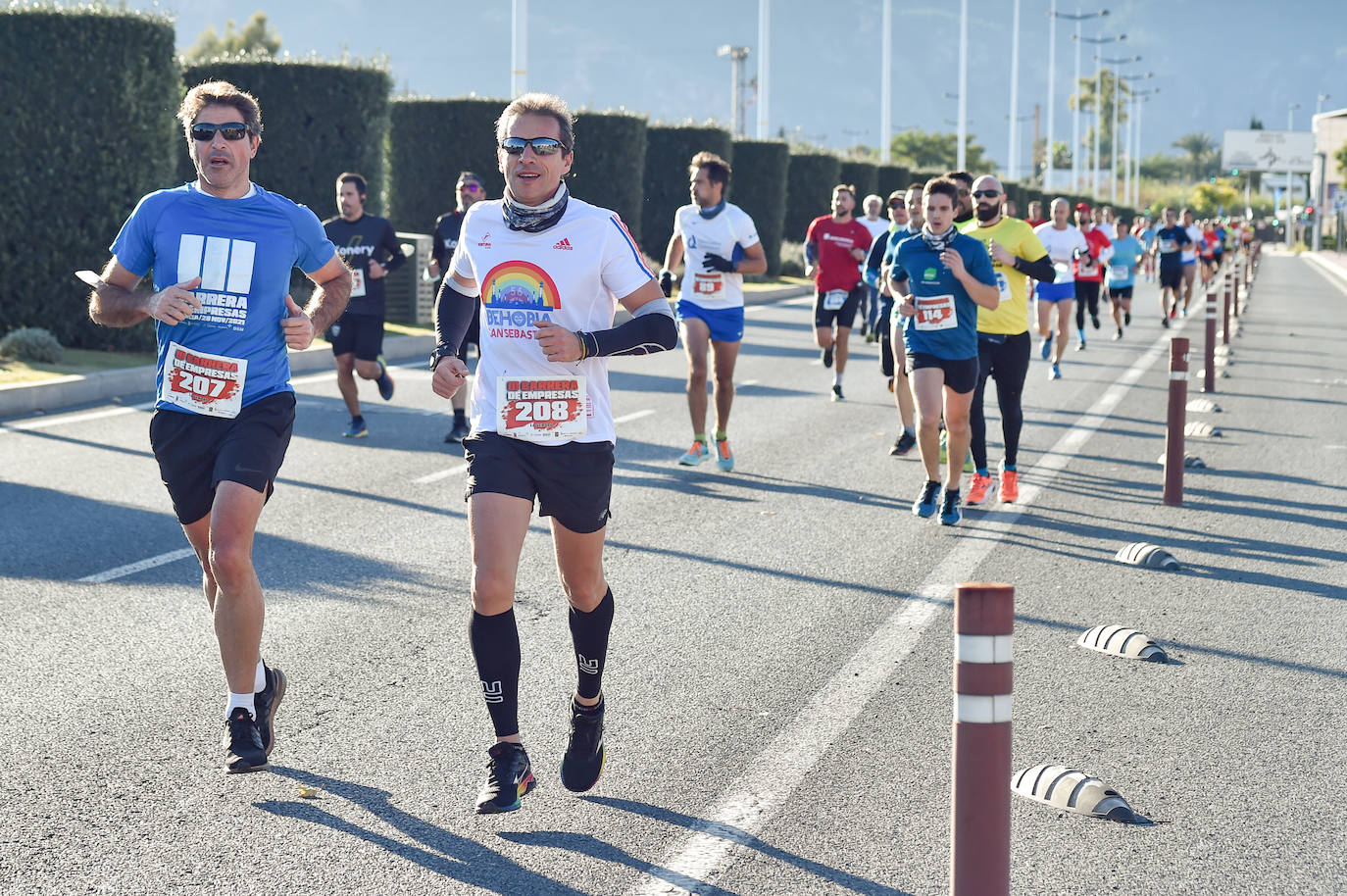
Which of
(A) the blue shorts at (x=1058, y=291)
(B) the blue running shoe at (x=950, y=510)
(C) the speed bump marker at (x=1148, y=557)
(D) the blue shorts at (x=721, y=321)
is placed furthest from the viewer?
(A) the blue shorts at (x=1058, y=291)

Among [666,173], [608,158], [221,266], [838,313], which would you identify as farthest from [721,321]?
[666,173]

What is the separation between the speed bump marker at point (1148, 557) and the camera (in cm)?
817

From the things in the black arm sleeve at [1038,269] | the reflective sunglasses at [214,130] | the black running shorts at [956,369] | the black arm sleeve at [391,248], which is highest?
the reflective sunglasses at [214,130]

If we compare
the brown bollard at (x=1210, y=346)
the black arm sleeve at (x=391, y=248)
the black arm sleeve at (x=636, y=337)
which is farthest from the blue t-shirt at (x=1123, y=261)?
the black arm sleeve at (x=636, y=337)

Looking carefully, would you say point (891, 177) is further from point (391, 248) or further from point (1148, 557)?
point (1148, 557)

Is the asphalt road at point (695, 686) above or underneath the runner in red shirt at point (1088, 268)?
underneath

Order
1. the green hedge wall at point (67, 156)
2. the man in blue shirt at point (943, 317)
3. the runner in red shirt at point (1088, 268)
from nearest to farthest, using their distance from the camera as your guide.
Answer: the man in blue shirt at point (943, 317), the green hedge wall at point (67, 156), the runner in red shirt at point (1088, 268)

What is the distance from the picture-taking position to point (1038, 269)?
9.95 meters

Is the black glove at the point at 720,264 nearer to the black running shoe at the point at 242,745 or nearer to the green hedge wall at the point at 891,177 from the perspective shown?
the black running shoe at the point at 242,745

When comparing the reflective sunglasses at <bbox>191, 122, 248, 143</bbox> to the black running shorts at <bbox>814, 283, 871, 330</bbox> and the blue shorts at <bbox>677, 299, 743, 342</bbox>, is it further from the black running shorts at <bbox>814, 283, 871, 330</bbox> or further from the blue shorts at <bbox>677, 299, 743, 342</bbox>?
the black running shorts at <bbox>814, 283, 871, 330</bbox>

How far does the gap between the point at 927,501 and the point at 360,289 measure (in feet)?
16.3

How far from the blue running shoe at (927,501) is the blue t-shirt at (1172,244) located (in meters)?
18.1

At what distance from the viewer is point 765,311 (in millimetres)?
30641

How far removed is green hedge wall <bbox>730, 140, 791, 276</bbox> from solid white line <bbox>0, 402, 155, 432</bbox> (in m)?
28.4
